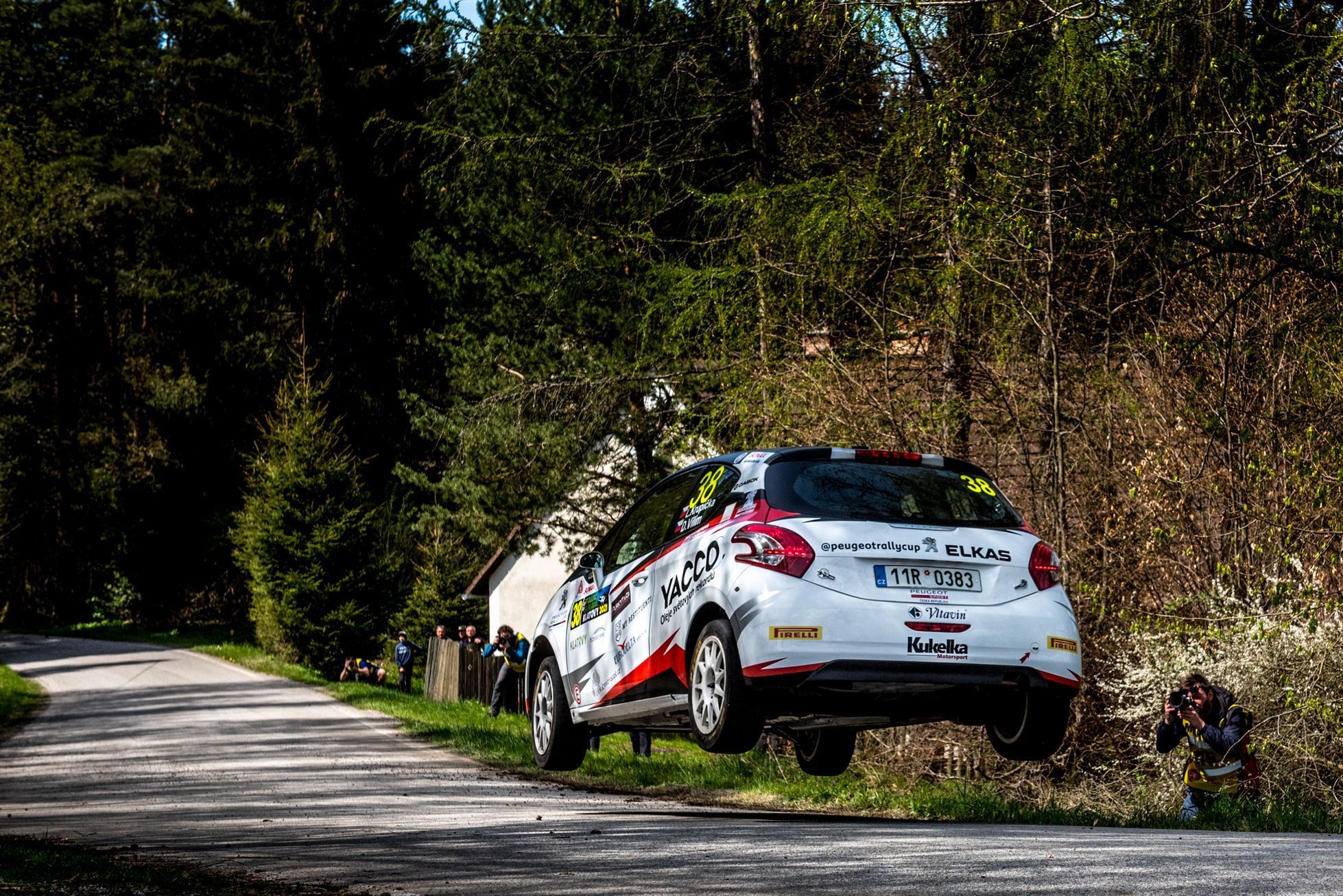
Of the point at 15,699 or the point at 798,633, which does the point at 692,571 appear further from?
the point at 15,699

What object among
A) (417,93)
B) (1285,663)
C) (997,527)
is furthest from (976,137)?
(417,93)

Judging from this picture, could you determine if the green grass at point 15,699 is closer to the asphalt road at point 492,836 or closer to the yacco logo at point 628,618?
the asphalt road at point 492,836

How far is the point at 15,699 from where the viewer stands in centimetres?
2784

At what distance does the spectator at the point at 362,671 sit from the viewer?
33531mm

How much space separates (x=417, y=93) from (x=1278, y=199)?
38.9 meters

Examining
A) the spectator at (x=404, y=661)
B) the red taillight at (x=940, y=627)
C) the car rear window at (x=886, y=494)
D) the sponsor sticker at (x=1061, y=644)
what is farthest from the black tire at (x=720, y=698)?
the spectator at (x=404, y=661)

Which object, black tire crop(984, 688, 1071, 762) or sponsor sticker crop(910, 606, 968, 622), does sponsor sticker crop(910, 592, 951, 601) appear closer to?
sponsor sticker crop(910, 606, 968, 622)

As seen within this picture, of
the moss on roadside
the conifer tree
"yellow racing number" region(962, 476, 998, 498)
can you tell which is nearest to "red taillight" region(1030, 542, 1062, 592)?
"yellow racing number" region(962, 476, 998, 498)

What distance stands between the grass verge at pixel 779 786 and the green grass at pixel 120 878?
594cm

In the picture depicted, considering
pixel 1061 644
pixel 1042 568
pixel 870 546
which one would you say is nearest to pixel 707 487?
pixel 870 546

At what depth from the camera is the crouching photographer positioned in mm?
10969

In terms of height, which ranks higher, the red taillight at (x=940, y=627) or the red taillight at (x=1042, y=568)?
the red taillight at (x=1042, y=568)

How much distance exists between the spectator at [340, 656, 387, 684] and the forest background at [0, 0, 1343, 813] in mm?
1992

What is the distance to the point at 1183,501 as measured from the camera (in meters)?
13.0
